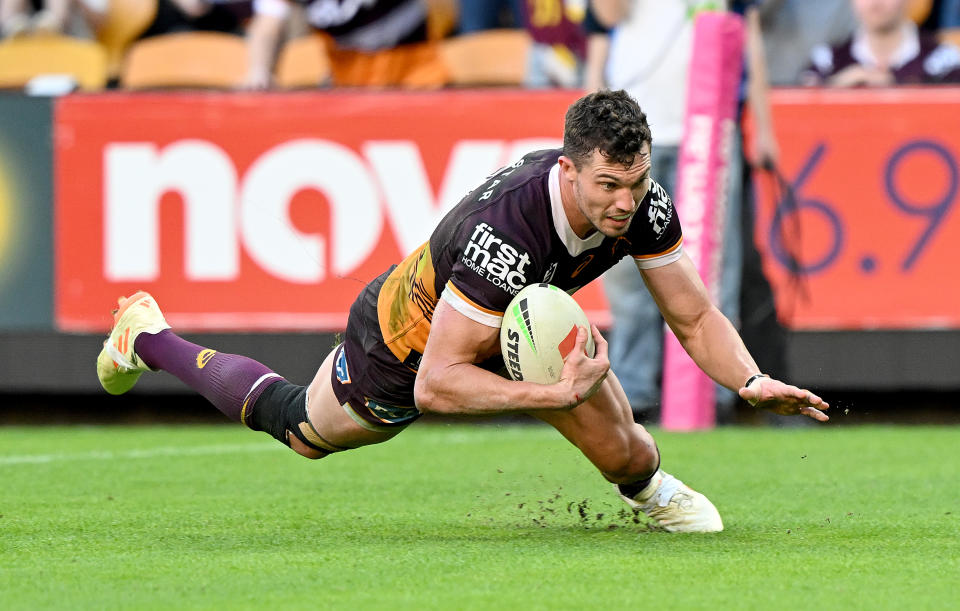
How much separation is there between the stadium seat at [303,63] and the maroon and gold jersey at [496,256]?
19.7 ft

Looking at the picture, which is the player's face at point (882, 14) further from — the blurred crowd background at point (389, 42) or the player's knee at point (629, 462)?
the player's knee at point (629, 462)

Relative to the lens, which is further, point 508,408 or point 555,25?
point 555,25

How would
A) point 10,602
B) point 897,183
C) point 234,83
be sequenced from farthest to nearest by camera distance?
point 234,83, point 897,183, point 10,602

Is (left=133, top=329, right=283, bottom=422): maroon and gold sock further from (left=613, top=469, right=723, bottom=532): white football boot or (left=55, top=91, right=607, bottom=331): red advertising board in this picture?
(left=55, top=91, right=607, bottom=331): red advertising board

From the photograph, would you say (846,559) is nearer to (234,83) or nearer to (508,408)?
(508,408)

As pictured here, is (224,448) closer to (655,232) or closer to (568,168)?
(655,232)

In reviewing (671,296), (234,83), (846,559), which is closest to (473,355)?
(671,296)

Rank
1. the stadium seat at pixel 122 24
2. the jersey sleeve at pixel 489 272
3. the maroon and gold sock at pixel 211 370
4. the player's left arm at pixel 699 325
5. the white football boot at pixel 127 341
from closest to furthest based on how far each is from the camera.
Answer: the jersey sleeve at pixel 489 272 → the player's left arm at pixel 699 325 → the maroon and gold sock at pixel 211 370 → the white football boot at pixel 127 341 → the stadium seat at pixel 122 24

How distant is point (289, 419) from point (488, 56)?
19.1 feet

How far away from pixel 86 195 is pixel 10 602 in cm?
609

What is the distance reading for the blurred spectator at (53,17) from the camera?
1187 cm

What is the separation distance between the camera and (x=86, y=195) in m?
10.1

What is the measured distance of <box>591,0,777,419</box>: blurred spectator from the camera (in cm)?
930

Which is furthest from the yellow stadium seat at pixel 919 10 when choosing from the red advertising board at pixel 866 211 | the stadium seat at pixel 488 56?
the stadium seat at pixel 488 56
